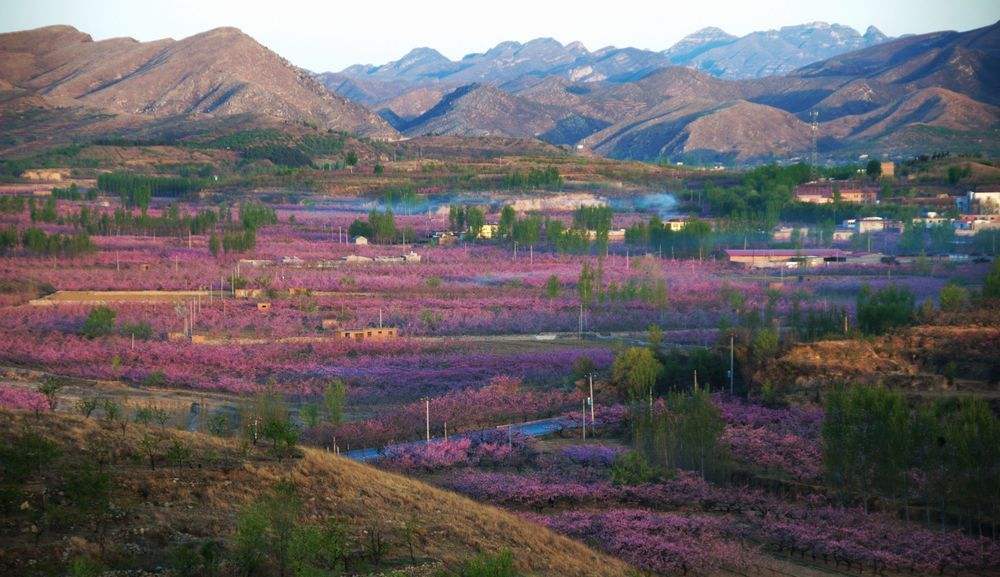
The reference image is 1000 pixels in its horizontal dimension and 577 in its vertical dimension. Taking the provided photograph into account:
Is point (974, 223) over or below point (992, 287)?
over

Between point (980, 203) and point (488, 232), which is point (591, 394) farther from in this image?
point (980, 203)

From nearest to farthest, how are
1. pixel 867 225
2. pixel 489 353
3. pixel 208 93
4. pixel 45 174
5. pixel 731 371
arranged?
pixel 731 371, pixel 489 353, pixel 867 225, pixel 45 174, pixel 208 93

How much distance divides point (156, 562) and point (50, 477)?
2.96 meters

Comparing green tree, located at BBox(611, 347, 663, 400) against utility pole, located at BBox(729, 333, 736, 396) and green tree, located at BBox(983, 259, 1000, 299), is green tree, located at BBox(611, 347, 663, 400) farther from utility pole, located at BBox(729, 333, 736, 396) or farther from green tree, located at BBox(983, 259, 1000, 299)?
green tree, located at BBox(983, 259, 1000, 299)

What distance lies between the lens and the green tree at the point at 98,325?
44062mm

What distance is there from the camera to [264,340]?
4444 cm

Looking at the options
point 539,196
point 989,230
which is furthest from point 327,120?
point 989,230

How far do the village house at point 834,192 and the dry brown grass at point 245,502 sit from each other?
62333 mm

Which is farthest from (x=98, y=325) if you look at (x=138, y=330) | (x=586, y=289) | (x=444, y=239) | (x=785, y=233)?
(x=785, y=233)

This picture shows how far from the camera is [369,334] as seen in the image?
44.9 metres

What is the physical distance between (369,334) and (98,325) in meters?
7.80

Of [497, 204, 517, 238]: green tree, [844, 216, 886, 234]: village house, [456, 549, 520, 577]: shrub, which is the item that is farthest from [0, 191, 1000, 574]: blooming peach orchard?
[844, 216, 886, 234]: village house

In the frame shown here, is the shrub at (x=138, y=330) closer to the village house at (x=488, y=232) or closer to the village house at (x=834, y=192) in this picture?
the village house at (x=488, y=232)

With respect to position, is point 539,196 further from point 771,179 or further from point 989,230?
point 989,230
